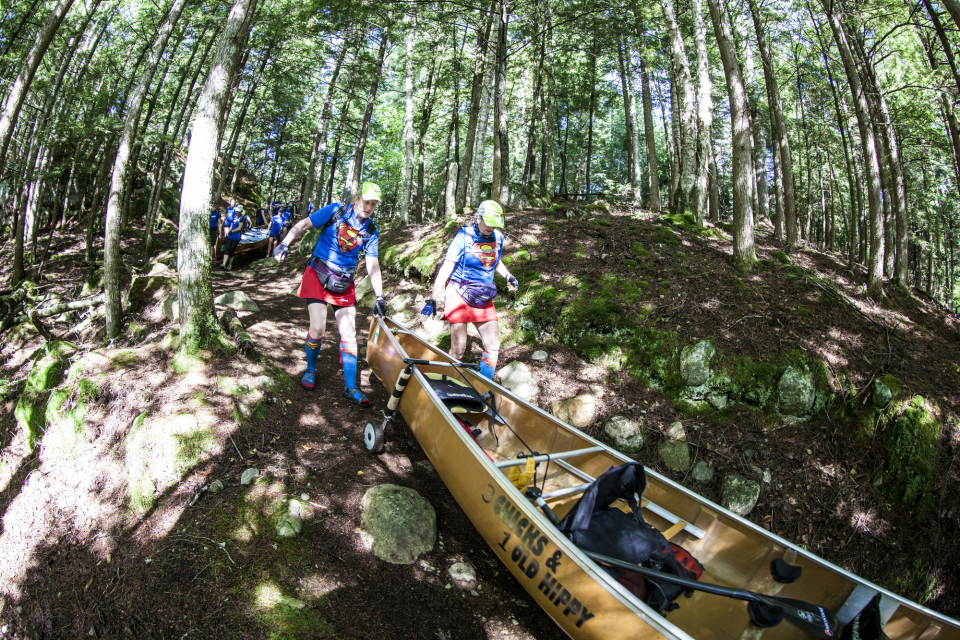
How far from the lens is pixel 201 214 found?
4781mm

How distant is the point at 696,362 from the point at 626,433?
50.0 inches

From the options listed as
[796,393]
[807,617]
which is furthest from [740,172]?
[807,617]

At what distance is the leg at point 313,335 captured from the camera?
479 centimetres

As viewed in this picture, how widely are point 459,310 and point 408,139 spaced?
365 inches

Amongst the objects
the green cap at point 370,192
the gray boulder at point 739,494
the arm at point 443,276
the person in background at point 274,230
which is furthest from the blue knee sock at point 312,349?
the person in background at point 274,230

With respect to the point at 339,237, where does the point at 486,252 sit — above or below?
below

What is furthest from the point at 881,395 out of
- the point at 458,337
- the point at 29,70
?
the point at 29,70

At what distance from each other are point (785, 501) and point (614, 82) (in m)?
20.3

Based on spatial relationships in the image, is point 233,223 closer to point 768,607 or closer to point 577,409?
point 577,409

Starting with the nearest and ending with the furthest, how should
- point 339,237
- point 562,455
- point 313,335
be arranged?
point 562,455, point 339,237, point 313,335

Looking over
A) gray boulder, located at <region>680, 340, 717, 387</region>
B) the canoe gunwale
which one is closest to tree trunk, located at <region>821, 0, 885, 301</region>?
gray boulder, located at <region>680, 340, 717, 387</region>

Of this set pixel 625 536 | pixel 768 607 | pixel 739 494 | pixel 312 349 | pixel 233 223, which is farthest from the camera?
pixel 233 223

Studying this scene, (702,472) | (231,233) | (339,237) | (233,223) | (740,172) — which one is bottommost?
(702,472)

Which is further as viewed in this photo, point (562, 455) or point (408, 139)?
point (408, 139)
